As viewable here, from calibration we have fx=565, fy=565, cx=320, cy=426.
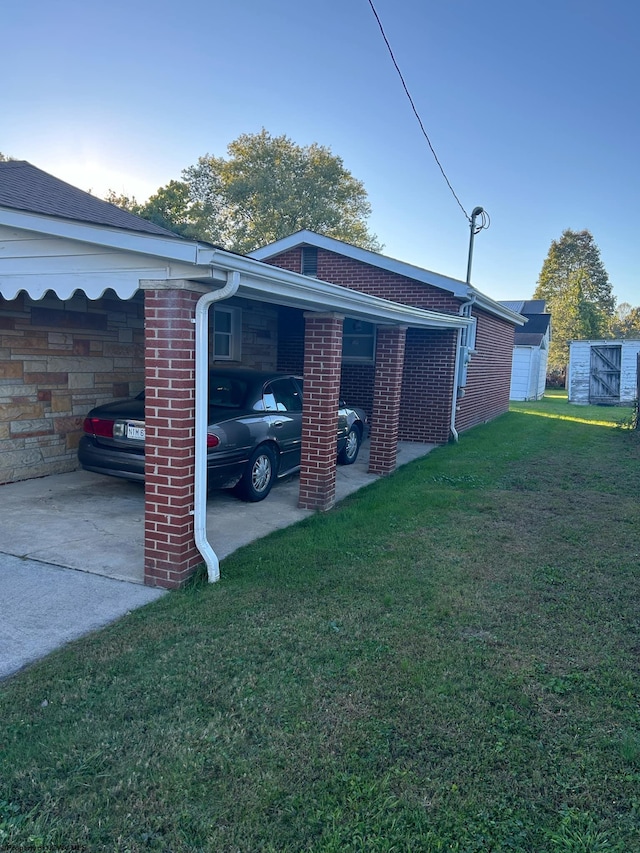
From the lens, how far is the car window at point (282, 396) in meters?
6.92

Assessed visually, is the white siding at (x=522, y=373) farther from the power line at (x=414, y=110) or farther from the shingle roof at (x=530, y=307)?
the power line at (x=414, y=110)

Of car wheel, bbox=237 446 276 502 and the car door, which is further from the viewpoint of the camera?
the car door

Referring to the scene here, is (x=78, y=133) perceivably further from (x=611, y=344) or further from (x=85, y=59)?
(x=611, y=344)

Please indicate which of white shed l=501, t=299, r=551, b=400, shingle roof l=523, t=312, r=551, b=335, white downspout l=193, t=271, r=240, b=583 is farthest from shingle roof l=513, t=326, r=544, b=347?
white downspout l=193, t=271, r=240, b=583

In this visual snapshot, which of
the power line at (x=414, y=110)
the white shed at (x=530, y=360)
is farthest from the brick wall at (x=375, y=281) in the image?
the white shed at (x=530, y=360)

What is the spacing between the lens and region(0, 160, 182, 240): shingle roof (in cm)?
554

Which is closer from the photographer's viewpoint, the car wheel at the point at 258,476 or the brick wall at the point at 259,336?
the car wheel at the point at 258,476

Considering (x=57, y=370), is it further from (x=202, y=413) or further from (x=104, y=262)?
(x=202, y=413)

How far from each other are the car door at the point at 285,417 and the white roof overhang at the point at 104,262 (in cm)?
214

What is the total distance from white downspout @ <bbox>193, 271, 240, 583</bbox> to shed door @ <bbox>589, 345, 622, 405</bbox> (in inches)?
912

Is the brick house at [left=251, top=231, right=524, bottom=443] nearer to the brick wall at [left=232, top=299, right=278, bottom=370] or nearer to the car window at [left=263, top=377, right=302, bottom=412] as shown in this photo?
the brick wall at [left=232, top=299, right=278, bottom=370]

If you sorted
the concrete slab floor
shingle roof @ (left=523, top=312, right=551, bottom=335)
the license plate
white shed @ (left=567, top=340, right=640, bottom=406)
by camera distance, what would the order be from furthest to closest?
1. shingle roof @ (left=523, top=312, right=551, bottom=335)
2. white shed @ (left=567, top=340, right=640, bottom=406)
3. the license plate
4. the concrete slab floor

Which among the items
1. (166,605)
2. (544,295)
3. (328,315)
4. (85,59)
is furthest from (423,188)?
(544,295)

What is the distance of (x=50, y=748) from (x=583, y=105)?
1516 cm
